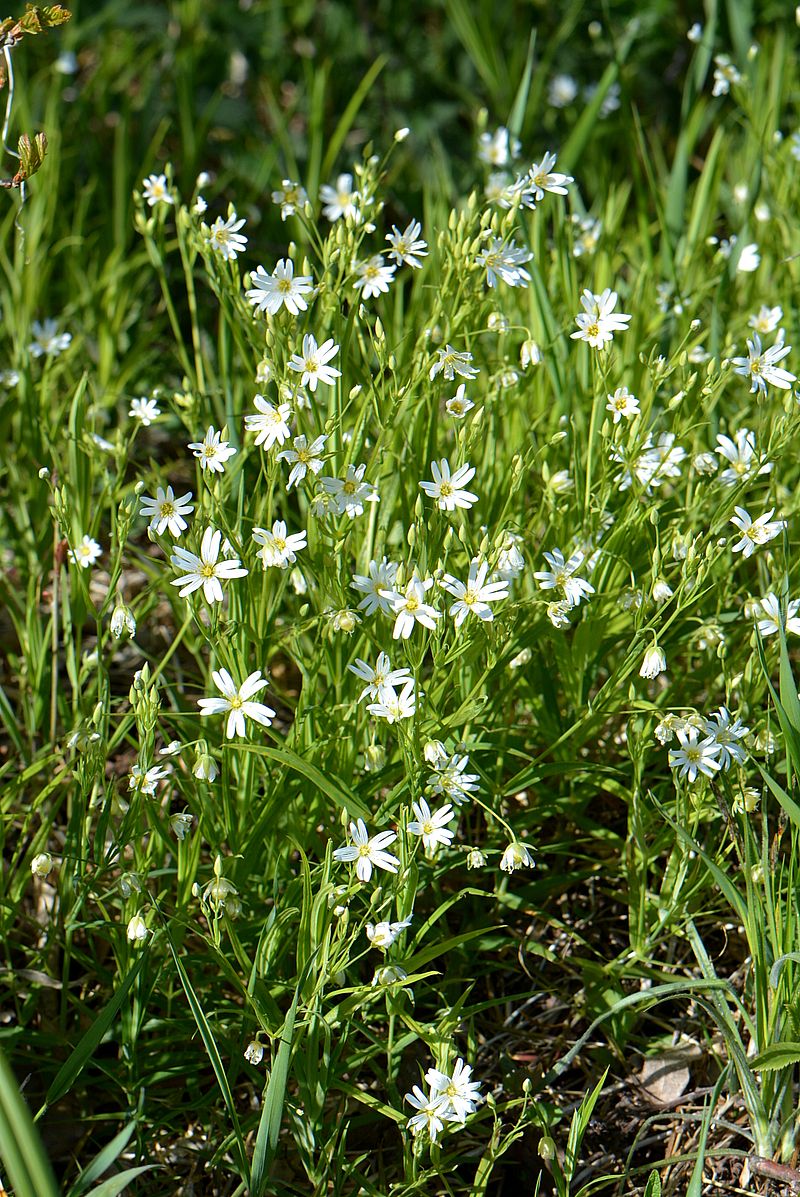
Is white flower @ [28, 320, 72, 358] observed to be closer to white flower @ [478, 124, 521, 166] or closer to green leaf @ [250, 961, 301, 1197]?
white flower @ [478, 124, 521, 166]

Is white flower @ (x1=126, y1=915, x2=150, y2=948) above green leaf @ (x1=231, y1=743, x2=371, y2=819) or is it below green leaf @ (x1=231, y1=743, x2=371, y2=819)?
below

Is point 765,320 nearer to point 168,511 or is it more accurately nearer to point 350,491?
point 350,491

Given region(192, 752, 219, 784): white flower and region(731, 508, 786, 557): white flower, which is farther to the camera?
region(731, 508, 786, 557): white flower

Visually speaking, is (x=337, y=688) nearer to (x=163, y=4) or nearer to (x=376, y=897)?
(x=376, y=897)

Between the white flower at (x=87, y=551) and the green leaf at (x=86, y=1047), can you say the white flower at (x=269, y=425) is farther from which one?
the green leaf at (x=86, y=1047)

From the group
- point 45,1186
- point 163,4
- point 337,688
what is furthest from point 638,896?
point 163,4


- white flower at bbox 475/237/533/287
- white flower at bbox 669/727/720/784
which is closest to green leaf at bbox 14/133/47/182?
white flower at bbox 475/237/533/287
